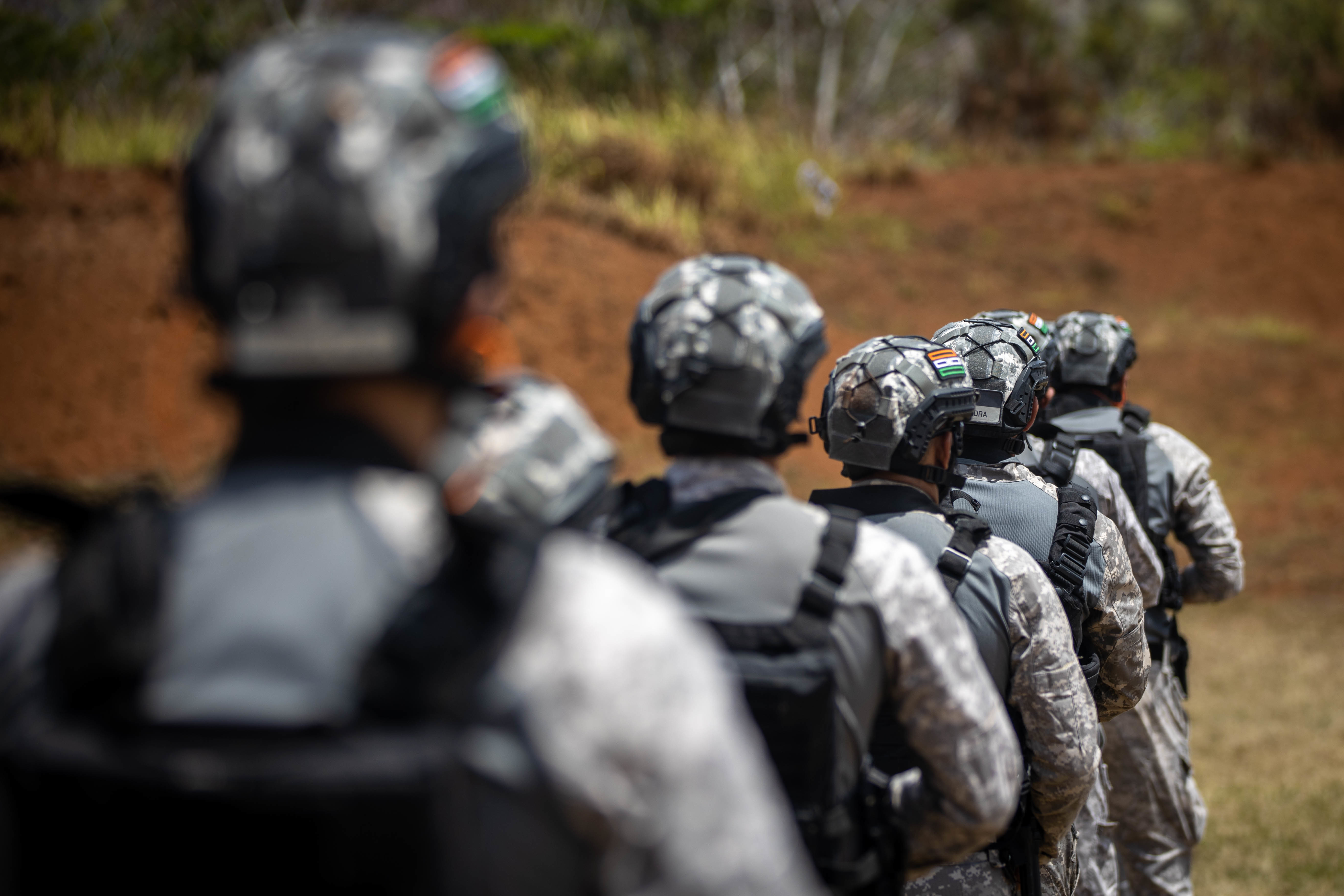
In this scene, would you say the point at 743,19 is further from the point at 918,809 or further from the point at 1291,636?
the point at 918,809

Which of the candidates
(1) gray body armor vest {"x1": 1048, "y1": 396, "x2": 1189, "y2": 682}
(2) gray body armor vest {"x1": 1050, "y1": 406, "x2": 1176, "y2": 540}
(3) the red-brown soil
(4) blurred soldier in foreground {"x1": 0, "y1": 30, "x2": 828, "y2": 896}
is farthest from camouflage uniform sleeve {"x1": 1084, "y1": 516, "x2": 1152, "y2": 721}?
(3) the red-brown soil

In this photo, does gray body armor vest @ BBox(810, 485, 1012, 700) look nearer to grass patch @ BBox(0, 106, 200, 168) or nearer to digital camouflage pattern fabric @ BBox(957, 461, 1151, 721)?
digital camouflage pattern fabric @ BBox(957, 461, 1151, 721)

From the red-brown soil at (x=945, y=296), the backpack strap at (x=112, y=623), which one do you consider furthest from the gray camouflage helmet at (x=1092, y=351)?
the backpack strap at (x=112, y=623)

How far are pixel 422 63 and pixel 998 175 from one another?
23.1 metres

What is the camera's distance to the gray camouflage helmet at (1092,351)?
5199 mm

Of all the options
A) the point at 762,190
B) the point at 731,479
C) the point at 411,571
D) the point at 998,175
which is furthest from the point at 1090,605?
the point at 998,175

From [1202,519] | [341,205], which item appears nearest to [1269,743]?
[1202,519]

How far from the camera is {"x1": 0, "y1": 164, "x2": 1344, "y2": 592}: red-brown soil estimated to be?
12102 millimetres

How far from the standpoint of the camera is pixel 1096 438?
501 cm

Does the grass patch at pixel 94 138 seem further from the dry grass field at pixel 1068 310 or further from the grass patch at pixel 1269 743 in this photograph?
the grass patch at pixel 1269 743

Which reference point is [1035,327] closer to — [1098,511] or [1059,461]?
[1059,461]

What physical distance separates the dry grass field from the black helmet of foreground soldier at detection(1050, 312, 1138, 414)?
2.55m

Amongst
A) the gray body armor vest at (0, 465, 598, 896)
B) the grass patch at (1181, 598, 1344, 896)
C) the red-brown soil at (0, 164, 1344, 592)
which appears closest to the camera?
the gray body armor vest at (0, 465, 598, 896)

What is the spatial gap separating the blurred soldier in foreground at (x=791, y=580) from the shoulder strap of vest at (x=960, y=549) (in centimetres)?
74
